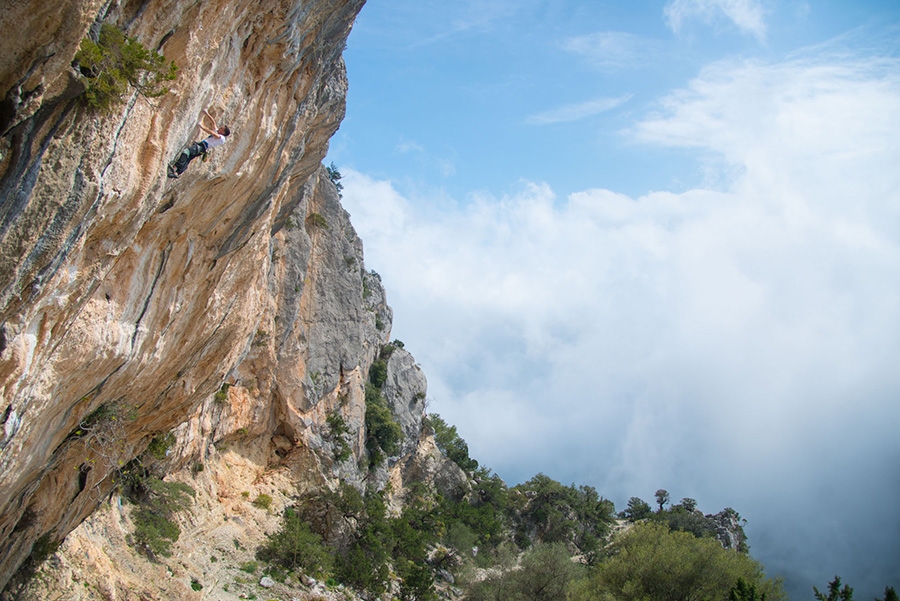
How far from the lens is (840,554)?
7726 inches

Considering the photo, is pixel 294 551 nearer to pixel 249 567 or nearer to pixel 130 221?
pixel 249 567

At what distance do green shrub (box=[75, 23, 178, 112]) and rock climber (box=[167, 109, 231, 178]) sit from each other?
1.57 meters

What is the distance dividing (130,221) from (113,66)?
2.28 metres

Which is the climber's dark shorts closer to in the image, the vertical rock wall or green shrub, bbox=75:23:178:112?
the vertical rock wall

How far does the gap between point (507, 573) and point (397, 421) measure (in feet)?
50.4

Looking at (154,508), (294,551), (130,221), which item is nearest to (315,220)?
(294,551)

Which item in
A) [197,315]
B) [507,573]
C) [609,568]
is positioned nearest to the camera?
[197,315]

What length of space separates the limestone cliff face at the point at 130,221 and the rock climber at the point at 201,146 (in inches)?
7.0

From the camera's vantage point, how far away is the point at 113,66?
671 cm

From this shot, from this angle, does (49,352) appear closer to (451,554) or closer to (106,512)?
(106,512)

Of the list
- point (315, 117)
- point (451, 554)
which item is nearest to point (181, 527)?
point (315, 117)

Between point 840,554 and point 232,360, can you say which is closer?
point 232,360

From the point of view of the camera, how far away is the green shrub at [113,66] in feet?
21.1

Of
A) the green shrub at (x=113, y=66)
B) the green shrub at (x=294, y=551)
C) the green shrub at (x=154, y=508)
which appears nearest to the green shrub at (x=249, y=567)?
the green shrub at (x=294, y=551)
